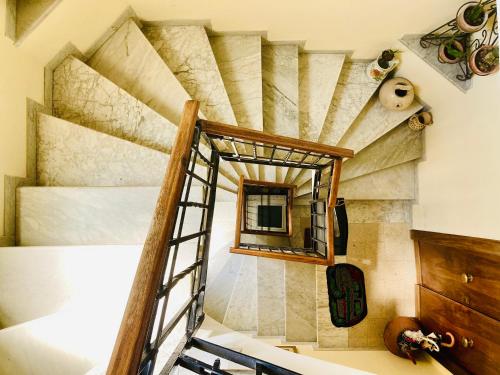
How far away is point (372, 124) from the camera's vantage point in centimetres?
288

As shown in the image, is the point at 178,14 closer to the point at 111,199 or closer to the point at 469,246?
the point at 111,199

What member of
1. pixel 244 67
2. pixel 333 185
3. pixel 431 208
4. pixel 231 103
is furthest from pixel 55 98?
pixel 431 208

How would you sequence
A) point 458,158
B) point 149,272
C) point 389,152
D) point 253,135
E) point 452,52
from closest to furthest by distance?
point 149,272, point 253,135, point 452,52, point 458,158, point 389,152

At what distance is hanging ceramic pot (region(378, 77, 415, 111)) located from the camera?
8.77 feet

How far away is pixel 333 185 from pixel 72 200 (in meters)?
1.54

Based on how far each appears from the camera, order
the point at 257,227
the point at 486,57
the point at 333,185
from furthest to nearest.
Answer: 1. the point at 257,227
2. the point at 486,57
3. the point at 333,185

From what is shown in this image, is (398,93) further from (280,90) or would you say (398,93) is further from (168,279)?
(168,279)

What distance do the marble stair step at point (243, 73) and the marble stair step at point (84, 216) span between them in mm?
1178

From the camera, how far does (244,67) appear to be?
8.62 ft

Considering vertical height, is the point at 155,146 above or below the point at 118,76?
below

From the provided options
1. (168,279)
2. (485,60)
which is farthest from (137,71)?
(485,60)

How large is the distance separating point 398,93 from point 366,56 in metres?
0.52

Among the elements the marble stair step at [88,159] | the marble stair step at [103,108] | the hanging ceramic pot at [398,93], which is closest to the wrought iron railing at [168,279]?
the marble stair step at [88,159]

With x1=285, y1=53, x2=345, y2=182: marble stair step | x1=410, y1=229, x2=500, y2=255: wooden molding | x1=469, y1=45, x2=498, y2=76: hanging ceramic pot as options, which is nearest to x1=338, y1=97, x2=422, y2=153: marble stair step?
x1=285, y1=53, x2=345, y2=182: marble stair step
